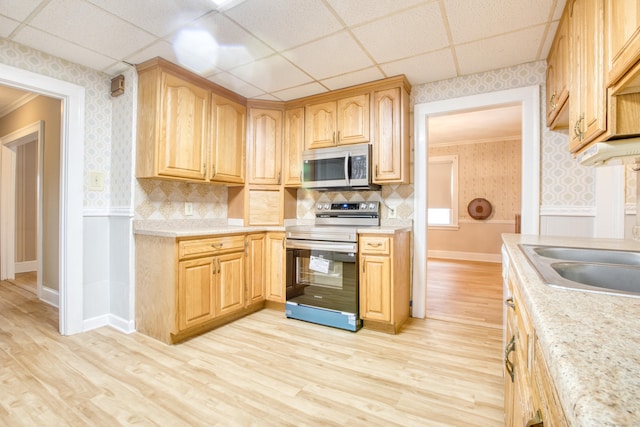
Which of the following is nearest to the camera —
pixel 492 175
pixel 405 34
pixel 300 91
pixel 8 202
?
pixel 405 34

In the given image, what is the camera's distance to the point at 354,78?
2.88 m

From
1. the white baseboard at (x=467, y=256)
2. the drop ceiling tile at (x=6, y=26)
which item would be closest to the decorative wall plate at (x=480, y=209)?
the white baseboard at (x=467, y=256)

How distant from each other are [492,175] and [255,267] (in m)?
5.31

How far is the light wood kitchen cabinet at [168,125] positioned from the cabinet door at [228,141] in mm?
202

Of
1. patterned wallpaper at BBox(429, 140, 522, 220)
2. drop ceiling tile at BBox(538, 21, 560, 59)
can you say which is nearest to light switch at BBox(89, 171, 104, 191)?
drop ceiling tile at BBox(538, 21, 560, 59)

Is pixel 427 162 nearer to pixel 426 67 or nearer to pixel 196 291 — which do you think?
pixel 426 67

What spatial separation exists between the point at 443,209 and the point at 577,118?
5276 millimetres

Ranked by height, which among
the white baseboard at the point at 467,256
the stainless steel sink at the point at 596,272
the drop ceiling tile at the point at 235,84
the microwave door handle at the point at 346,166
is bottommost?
the white baseboard at the point at 467,256

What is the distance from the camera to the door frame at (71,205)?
2557 mm

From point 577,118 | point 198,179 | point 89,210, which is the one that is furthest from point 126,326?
point 577,118

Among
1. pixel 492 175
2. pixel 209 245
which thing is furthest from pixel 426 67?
pixel 492 175

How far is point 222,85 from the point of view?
9.96 ft

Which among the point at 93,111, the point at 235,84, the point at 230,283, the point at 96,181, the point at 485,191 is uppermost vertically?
the point at 235,84

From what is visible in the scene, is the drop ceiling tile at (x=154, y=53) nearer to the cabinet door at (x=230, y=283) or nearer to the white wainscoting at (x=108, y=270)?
the white wainscoting at (x=108, y=270)
